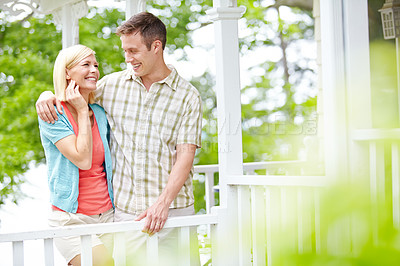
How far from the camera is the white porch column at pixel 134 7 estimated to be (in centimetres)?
414

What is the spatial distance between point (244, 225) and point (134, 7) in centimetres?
183

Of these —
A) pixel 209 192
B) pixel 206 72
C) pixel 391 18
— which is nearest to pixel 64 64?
pixel 391 18

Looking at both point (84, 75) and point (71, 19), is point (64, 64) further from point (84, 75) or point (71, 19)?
point (71, 19)

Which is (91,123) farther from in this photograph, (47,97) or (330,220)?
(330,220)

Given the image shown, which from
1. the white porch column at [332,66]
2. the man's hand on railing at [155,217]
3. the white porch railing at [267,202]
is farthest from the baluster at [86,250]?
the white porch column at [332,66]

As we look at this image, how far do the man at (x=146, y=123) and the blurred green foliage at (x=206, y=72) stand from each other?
24.8ft

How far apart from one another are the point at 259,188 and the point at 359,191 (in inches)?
110

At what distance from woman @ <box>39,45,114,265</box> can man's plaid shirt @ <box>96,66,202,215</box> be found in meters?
0.11

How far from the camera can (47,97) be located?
118 inches

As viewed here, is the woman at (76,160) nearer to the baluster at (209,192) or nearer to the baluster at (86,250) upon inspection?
the baluster at (86,250)

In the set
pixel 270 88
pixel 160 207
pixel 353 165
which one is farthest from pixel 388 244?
pixel 270 88

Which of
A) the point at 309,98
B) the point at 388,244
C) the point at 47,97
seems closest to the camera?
the point at 388,244

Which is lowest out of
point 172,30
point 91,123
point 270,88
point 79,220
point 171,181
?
point 79,220

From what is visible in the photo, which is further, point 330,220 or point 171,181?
point 171,181
